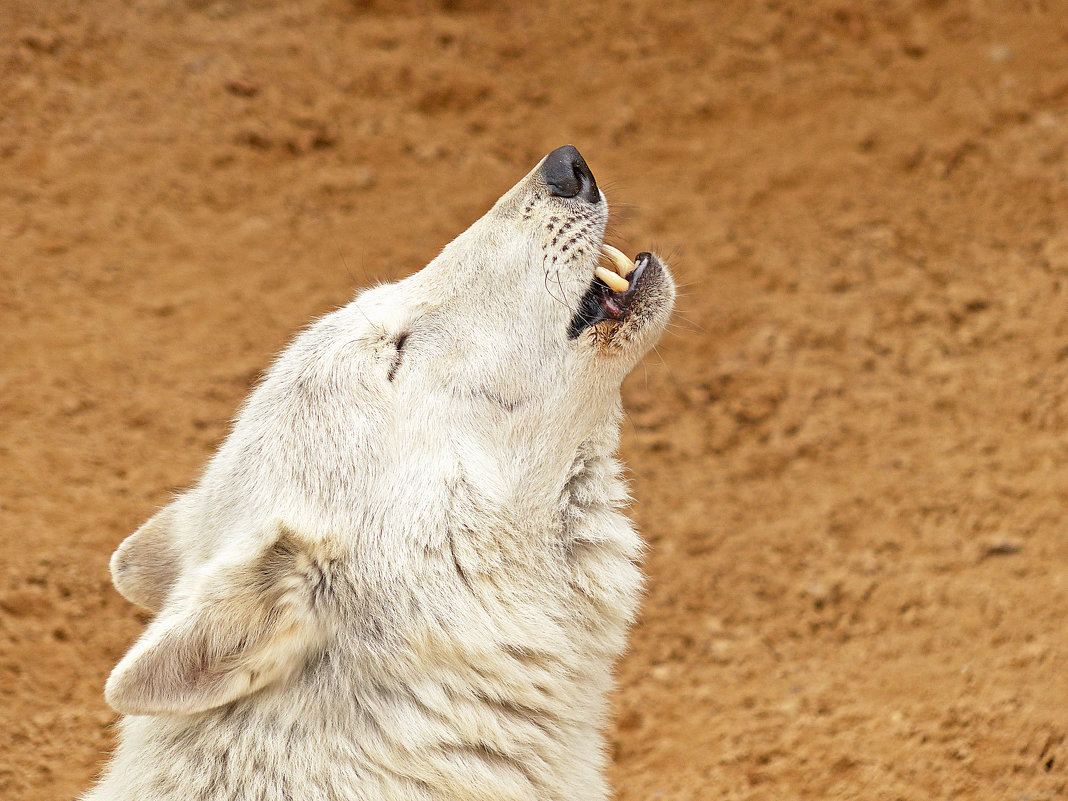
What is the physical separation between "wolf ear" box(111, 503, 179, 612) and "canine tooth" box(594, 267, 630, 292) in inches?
66.2

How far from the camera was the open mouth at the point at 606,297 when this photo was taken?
3.23 metres

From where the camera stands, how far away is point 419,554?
2885 mm

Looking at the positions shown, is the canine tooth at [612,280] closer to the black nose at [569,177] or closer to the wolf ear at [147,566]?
the black nose at [569,177]

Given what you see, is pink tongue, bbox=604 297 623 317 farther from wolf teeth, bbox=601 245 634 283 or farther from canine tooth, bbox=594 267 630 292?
wolf teeth, bbox=601 245 634 283

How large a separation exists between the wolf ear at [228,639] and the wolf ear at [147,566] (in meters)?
0.56

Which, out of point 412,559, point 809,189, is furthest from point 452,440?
point 809,189

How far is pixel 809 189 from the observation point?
7.14 m

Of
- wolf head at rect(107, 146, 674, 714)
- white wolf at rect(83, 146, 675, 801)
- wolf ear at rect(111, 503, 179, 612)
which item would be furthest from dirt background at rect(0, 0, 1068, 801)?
wolf ear at rect(111, 503, 179, 612)

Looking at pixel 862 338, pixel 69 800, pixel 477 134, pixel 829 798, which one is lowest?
pixel 69 800

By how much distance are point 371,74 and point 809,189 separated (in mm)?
3562

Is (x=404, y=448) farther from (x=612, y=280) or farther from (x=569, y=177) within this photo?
(x=569, y=177)

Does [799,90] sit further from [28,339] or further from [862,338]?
[28,339]

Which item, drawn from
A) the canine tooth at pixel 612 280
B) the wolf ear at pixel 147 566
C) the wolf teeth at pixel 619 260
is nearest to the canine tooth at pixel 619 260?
the wolf teeth at pixel 619 260

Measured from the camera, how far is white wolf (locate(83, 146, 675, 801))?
8.81ft
